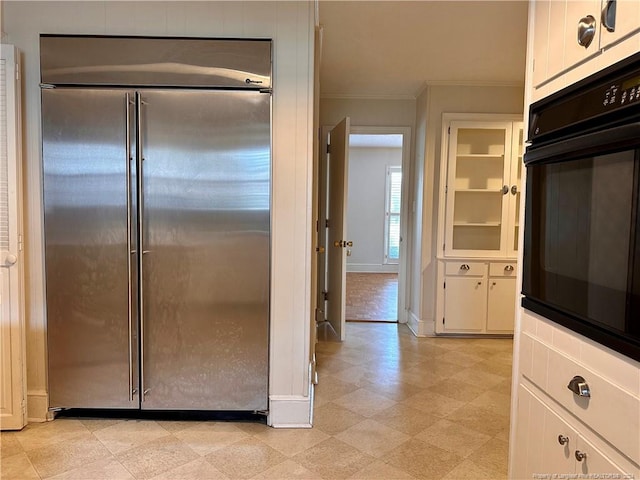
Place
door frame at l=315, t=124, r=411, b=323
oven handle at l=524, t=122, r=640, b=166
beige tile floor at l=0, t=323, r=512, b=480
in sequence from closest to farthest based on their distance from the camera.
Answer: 1. oven handle at l=524, t=122, r=640, b=166
2. beige tile floor at l=0, t=323, r=512, b=480
3. door frame at l=315, t=124, r=411, b=323

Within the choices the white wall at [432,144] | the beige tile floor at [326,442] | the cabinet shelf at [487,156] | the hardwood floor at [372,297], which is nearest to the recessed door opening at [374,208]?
the hardwood floor at [372,297]

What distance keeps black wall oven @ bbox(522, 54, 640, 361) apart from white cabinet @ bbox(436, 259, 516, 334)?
8.65 ft

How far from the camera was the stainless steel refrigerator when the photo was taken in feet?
7.24

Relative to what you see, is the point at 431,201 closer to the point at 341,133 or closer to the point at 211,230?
the point at 341,133

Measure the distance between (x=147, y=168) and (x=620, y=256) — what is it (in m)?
2.06

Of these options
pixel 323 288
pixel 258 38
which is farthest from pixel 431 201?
pixel 258 38

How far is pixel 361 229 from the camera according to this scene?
27.9 feet

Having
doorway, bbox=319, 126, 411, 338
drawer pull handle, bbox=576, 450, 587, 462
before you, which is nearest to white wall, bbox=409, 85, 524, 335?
drawer pull handle, bbox=576, 450, 587, 462

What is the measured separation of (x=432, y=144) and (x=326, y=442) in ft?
9.42

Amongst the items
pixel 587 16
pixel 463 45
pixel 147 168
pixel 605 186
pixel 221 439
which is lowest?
pixel 221 439

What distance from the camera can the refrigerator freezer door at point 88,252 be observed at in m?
2.22

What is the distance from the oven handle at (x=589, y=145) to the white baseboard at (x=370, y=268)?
7.15 meters

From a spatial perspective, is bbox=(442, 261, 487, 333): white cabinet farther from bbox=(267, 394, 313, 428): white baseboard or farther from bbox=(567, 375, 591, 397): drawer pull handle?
bbox=(567, 375, 591, 397): drawer pull handle

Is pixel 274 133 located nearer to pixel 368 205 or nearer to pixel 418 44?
pixel 418 44
